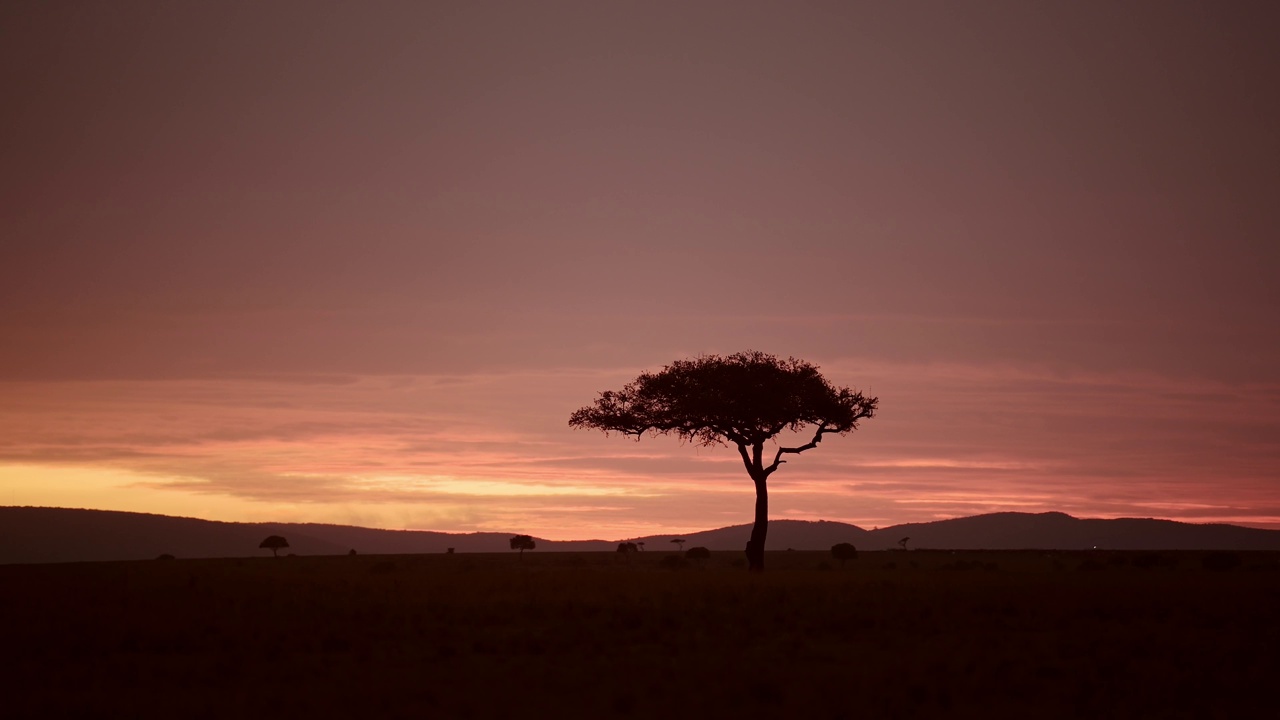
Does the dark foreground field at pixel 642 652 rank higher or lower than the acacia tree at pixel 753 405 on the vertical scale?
lower

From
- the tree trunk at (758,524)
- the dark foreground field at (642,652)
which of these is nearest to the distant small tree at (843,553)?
the tree trunk at (758,524)

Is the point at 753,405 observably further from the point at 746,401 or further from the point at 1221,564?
the point at 1221,564

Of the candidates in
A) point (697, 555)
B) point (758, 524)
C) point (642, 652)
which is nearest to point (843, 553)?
point (697, 555)

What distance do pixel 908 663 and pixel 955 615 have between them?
8278mm

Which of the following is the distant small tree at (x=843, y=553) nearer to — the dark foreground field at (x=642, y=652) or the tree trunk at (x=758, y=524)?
the tree trunk at (x=758, y=524)

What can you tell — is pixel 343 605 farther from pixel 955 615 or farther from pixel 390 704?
pixel 955 615

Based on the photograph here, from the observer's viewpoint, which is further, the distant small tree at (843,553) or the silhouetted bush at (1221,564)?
the distant small tree at (843,553)

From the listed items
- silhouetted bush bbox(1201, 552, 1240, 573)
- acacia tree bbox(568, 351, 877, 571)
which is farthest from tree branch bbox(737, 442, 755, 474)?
silhouetted bush bbox(1201, 552, 1240, 573)

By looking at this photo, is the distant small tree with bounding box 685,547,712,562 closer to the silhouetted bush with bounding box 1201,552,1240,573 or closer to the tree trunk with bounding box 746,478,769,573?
the tree trunk with bounding box 746,478,769,573

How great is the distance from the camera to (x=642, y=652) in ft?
70.9

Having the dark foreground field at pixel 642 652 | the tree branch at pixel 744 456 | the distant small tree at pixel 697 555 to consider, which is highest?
the tree branch at pixel 744 456

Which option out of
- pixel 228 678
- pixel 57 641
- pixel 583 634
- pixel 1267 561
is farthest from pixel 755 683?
pixel 1267 561

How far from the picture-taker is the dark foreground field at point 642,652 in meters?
16.3

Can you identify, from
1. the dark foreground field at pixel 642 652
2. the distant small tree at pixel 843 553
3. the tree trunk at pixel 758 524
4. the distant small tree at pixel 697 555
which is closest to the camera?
the dark foreground field at pixel 642 652
